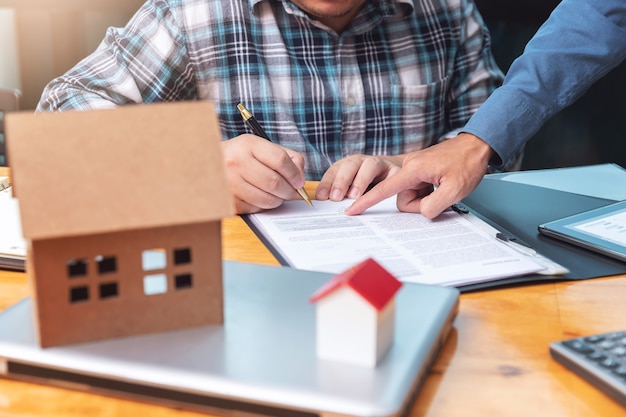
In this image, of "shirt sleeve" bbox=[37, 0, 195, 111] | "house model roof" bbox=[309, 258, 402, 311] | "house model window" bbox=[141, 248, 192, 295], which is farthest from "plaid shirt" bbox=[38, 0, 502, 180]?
"house model roof" bbox=[309, 258, 402, 311]

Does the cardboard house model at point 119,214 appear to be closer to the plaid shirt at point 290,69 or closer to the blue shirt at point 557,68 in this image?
the blue shirt at point 557,68

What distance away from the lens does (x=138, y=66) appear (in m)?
1.41

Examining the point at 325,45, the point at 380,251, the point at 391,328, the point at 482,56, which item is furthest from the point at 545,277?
the point at 482,56

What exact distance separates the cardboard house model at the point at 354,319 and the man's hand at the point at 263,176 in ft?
1.59

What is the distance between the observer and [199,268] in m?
0.58

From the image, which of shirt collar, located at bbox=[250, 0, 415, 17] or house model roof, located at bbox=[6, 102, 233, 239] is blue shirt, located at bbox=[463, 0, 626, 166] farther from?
house model roof, located at bbox=[6, 102, 233, 239]

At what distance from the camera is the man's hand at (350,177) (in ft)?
3.53

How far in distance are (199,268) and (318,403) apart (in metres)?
0.16

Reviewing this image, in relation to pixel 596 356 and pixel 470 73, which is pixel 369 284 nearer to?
pixel 596 356

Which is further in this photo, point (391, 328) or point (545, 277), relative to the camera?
point (545, 277)

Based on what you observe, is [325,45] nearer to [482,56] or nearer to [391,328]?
[482,56]

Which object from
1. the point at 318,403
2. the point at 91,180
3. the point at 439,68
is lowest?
the point at 318,403

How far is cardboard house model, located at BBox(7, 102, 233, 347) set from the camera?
517 millimetres

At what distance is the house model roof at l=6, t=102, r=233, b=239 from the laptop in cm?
10
